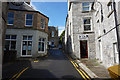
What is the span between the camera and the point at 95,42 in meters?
11.1

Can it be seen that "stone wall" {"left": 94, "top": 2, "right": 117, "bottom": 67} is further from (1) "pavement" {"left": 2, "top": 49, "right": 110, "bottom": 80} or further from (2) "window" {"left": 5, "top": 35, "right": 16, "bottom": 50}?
(2) "window" {"left": 5, "top": 35, "right": 16, "bottom": 50}

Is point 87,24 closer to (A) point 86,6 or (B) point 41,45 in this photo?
(A) point 86,6

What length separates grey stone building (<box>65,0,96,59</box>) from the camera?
36.6 feet

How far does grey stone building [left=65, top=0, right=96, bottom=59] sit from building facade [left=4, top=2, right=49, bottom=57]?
555 cm

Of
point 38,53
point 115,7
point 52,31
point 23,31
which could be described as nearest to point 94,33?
point 115,7

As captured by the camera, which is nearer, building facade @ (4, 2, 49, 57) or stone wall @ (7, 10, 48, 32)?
building facade @ (4, 2, 49, 57)

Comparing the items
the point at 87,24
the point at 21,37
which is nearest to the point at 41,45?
the point at 21,37

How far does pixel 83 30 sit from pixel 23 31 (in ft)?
28.9

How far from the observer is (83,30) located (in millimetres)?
11508

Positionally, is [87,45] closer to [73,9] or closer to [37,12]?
[73,9]

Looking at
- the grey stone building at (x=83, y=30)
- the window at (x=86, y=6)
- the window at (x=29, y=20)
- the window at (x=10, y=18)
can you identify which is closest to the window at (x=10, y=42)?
the window at (x=10, y=18)

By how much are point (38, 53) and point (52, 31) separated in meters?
24.6

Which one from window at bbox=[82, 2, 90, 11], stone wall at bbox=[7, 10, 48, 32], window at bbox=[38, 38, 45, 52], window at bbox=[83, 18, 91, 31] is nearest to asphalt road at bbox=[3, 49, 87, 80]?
window at bbox=[38, 38, 45, 52]

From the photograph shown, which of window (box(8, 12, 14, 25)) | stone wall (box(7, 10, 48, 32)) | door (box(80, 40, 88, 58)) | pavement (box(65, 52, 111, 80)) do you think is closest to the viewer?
pavement (box(65, 52, 111, 80))
